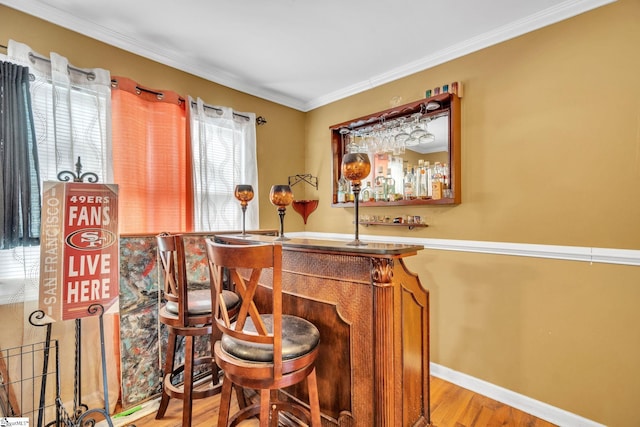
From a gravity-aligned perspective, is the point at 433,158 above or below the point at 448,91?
below

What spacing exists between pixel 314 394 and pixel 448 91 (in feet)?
7.36

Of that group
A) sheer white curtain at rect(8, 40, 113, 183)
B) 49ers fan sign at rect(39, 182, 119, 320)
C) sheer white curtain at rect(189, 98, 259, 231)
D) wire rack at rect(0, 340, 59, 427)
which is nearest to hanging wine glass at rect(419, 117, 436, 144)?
sheer white curtain at rect(189, 98, 259, 231)

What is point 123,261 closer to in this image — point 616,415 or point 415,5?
point 415,5

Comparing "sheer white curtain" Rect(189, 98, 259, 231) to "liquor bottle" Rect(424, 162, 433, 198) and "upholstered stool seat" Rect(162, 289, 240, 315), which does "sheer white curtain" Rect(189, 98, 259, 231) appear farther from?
"liquor bottle" Rect(424, 162, 433, 198)

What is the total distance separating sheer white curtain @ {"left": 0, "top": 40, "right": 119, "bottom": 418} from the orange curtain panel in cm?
9

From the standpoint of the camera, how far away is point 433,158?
235 centimetres

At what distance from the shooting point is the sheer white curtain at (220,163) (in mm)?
2453

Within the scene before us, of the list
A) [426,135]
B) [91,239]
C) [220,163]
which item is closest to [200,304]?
[91,239]

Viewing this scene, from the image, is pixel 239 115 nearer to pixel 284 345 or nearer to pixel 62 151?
pixel 62 151

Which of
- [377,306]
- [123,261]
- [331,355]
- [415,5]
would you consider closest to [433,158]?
[415,5]

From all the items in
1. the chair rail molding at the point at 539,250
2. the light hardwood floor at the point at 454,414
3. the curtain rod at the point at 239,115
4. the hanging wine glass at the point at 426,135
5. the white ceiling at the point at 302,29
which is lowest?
the light hardwood floor at the point at 454,414

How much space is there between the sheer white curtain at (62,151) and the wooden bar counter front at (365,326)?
4.68 ft

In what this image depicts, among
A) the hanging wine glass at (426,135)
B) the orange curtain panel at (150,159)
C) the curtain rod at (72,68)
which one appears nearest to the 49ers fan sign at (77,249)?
the orange curtain panel at (150,159)

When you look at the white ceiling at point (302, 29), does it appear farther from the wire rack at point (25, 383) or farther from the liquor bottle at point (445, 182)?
the wire rack at point (25, 383)
